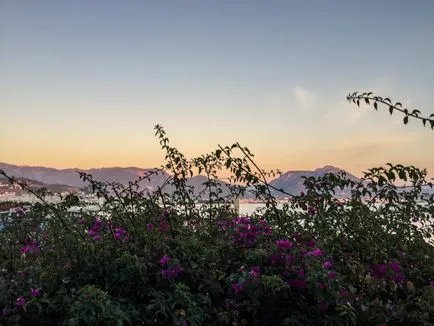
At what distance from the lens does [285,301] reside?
4766 mm

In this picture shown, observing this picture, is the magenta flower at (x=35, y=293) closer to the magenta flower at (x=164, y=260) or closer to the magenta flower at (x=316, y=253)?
the magenta flower at (x=164, y=260)

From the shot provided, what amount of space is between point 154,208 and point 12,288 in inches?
Answer: 87.8

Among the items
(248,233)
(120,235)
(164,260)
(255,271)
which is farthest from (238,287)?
(120,235)

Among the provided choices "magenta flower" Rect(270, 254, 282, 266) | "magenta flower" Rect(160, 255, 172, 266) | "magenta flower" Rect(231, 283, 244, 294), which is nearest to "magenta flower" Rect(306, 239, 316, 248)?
"magenta flower" Rect(270, 254, 282, 266)

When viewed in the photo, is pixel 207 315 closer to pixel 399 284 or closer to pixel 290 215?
pixel 399 284

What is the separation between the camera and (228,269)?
5277mm

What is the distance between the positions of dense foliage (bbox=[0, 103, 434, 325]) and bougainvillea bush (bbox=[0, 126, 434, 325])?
0.01 m

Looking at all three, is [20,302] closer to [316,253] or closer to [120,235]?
[120,235]

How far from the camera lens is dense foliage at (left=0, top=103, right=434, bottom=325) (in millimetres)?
4430

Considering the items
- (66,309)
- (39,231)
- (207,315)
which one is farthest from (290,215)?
(39,231)

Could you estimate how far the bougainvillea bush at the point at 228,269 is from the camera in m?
4.43

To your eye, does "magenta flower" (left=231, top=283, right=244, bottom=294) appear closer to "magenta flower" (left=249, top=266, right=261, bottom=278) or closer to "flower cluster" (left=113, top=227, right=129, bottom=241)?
"magenta flower" (left=249, top=266, right=261, bottom=278)

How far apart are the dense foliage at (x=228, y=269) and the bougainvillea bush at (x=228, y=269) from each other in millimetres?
13

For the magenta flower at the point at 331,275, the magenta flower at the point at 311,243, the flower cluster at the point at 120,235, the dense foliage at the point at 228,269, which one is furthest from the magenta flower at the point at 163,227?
the magenta flower at the point at 331,275
